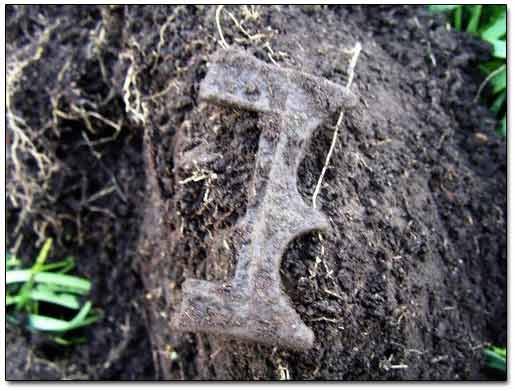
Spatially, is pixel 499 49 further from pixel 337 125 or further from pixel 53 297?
pixel 53 297

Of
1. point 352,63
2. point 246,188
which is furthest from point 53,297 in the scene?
point 352,63

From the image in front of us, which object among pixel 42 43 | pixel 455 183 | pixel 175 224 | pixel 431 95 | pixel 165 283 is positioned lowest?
pixel 165 283

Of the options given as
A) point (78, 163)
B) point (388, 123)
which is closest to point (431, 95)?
point (388, 123)

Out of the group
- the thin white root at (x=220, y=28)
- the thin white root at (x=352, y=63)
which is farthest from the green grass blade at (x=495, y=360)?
the thin white root at (x=220, y=28)

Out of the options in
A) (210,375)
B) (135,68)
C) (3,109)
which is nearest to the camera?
(210,375)

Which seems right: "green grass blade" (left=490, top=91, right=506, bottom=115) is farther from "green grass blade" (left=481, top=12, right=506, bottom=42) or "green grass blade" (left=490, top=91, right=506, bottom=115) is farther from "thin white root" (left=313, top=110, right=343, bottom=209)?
"thin white root" (left=313, top=110, right=343, bottom=209)

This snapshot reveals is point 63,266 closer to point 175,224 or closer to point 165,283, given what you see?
point 165,283
